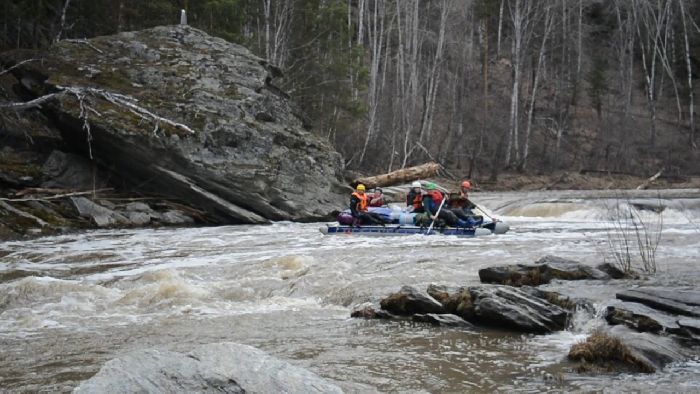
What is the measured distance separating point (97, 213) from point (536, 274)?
34.4 feet

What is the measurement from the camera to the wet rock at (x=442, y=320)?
6.47 m

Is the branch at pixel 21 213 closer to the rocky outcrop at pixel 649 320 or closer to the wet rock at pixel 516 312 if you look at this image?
the wet rock at pixel 516 312

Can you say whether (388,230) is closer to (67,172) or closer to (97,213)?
(97,213)

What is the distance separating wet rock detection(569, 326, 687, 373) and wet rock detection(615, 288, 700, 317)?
Answer: 79cm

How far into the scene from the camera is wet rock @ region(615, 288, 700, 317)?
6.12 meters

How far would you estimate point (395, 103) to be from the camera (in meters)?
29.3

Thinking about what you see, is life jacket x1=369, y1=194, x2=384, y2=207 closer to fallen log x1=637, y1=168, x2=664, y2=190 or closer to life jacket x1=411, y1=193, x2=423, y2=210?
life jacket x1=411, y1=193, x2=423, y2=210

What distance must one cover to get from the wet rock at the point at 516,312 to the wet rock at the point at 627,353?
0.83 metres

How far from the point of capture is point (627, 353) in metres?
5.06

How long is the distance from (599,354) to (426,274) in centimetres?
393

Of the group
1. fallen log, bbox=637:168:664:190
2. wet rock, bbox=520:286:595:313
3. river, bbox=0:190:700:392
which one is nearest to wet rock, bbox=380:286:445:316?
river, bbox=0:190:700:392

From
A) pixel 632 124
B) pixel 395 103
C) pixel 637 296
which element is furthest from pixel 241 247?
pixel 632 124

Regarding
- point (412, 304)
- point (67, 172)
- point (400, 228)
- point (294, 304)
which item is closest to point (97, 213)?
point (67, 172)

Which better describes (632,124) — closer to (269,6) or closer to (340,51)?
(340,51)
